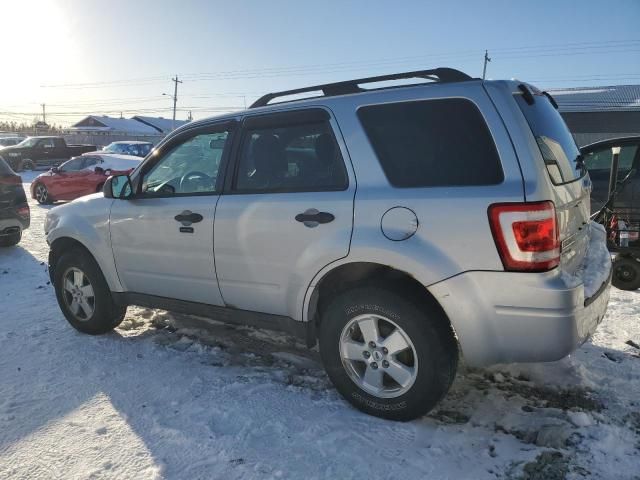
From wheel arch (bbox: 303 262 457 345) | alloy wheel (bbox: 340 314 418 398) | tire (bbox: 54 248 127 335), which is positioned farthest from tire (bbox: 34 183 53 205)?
alloy wheel (bbox: 340 314 418 398)

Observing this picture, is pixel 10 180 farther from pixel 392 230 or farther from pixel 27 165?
pixel 27 165

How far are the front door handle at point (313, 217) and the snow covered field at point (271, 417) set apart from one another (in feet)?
3.75

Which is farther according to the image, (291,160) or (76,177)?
(76,177)

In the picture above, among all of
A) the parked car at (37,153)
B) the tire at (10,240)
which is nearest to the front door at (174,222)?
the tire at (10,240)

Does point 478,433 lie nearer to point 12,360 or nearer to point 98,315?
point 98,315

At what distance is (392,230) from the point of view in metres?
2.78

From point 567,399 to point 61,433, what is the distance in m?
3.06

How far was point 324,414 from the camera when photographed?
308cm

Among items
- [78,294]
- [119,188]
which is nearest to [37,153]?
[78,294]

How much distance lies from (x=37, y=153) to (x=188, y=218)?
92.4 feet

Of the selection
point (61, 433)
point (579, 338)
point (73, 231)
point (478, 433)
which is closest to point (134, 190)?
point (73, 231)

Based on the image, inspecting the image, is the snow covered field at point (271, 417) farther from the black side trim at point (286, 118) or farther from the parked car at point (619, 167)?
the parked car at point (619, 167)

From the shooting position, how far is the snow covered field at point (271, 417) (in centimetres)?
258

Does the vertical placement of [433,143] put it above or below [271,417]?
above
